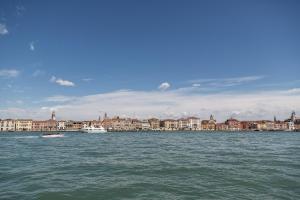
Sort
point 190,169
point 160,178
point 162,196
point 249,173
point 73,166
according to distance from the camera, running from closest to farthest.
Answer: point 162,196
point 160,178
point 249,173
point 190,169
point 73,166

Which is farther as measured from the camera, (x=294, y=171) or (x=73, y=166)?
(x=73, y=166)

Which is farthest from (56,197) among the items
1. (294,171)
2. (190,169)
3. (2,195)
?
(294,171)

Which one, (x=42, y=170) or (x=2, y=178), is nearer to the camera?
(x=2, y=178)

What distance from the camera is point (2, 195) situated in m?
13.7

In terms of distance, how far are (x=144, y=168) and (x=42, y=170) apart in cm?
704

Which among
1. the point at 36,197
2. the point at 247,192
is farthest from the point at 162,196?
the point at 36,197

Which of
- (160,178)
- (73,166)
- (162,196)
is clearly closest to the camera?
(162,196)

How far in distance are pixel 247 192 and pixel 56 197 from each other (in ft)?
28.6

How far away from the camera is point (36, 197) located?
44.4 feet

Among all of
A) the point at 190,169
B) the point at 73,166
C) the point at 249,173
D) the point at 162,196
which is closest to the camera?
the point at 162,196

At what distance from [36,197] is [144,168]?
9.34 metres

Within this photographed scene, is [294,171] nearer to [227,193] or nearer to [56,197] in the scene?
Answer: [227,193]

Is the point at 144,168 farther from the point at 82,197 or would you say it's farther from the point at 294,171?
the point at 294,171

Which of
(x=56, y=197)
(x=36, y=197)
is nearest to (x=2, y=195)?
(x=36, y=197)
